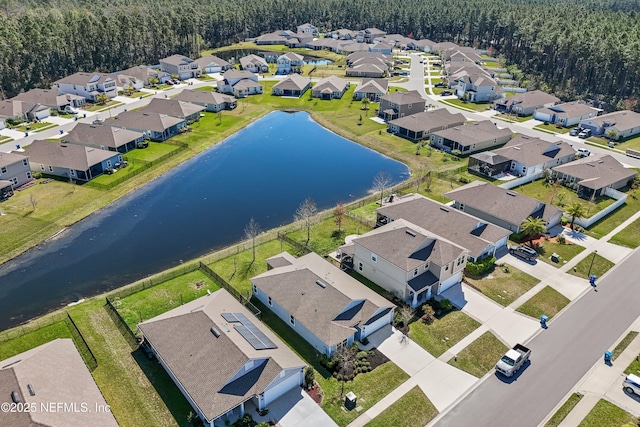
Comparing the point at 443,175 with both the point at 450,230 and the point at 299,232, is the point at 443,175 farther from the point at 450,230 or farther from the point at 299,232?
the point at 299,232

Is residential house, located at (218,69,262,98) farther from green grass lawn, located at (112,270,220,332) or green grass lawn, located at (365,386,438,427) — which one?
green grass lawn, located at (365,386,438,427)

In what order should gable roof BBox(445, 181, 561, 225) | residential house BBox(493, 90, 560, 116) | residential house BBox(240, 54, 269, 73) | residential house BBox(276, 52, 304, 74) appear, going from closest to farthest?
gable roof BBox(445, 181, 561, 225)
residential house BBox(493, 90, 560, 116)
residential house BBox(240, 54, 269, 73)
residential house BBox(276, 52, 304, 74)

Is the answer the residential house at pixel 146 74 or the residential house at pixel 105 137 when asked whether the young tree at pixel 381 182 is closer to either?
the residential house at pixel 105 137

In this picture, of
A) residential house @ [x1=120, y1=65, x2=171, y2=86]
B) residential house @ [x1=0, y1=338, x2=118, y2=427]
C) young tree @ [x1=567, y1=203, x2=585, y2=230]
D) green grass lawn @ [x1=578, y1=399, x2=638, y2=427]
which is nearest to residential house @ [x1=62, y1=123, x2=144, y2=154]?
residential house @ [x1=120, y1=65, x2=171, y2=86]

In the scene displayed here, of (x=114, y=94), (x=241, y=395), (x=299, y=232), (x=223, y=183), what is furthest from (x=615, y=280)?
(x=114, y=94)

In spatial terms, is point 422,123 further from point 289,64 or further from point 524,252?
point 289,64

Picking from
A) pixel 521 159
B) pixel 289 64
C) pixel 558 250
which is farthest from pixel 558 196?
pixel 289 64
